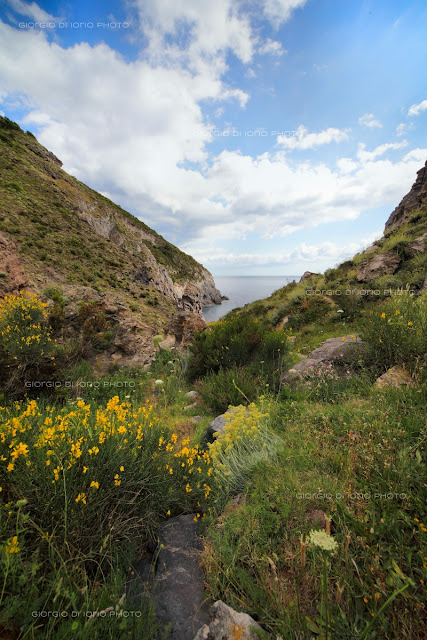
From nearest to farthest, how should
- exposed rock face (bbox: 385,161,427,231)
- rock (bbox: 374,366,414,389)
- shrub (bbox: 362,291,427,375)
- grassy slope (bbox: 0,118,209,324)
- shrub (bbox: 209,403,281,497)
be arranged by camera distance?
shrub (bbox: 209,403,281,497) < rock (bbox: 374,366,414,389) < shrub (bbox: 362,291,427,375) < exposed rock face (bbox: 385,161,427,231) < grassy slope (bbox: 0,118,209,324)

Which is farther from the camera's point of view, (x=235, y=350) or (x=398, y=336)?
(x=235, y=350)

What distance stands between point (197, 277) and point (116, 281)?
65150 millimetres

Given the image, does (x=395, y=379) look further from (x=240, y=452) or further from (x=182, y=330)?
(x=182, y=330)

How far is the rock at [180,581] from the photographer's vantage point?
5.51 feet

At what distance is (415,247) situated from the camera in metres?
10.7

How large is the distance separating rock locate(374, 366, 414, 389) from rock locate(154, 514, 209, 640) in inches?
123

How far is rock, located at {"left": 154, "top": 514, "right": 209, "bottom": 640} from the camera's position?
168 cm

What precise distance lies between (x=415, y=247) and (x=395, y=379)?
10057mm

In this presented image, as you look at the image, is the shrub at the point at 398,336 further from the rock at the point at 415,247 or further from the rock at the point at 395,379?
the rock at the point at 415,247

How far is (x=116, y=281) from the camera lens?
2219 cm

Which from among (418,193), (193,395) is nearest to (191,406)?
(193,395)

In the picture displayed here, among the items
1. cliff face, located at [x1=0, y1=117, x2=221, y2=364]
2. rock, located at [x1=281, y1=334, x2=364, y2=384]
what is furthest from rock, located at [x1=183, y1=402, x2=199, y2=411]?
cliff face, located at [x1=0, y1=117, x2=221, y2=364]

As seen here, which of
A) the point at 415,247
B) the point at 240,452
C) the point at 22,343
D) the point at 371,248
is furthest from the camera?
the point at 371,248

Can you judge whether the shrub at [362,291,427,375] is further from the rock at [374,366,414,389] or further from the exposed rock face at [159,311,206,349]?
the exposed rock face at [159,311,206,349]
